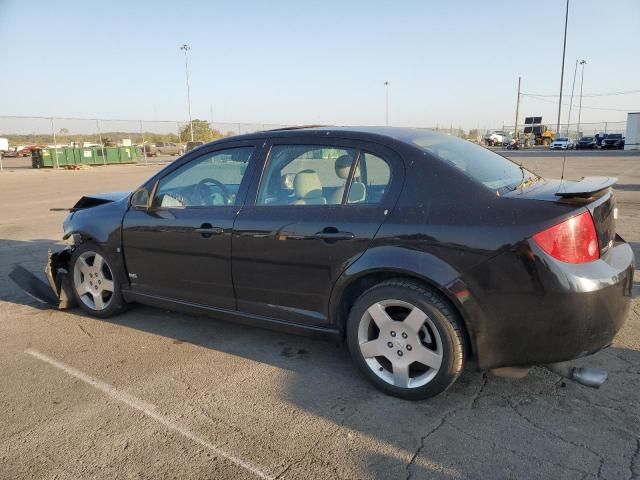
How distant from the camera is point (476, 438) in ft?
8.78

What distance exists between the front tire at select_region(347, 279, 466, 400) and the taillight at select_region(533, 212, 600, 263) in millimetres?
631

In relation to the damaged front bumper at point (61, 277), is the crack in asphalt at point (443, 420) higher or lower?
lower

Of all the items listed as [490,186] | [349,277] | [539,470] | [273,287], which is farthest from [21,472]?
[490,186]

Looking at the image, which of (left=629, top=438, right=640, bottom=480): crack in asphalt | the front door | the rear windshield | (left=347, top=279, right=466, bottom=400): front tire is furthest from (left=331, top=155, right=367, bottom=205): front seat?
(left=629, top=438, right=640, bottom=480): crack in asphalt

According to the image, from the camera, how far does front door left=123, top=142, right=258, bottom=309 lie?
374 centimetres

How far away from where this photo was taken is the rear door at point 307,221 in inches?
124

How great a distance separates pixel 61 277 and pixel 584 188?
4.49 metres

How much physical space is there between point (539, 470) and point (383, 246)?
1387 millimetres

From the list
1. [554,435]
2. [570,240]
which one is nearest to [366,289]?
[570,240]

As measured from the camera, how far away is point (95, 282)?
4641 millimetres

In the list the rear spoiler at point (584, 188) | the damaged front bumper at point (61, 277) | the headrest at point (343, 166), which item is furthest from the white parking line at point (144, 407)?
the rear spoiler at point (584, 188)

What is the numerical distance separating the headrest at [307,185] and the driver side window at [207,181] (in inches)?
18.3

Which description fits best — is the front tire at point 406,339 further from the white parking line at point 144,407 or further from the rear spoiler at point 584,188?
the white parking line at point 144,407

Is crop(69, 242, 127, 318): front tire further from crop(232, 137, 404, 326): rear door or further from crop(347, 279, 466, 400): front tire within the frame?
crop(347, 279, 466, 400): front tire
